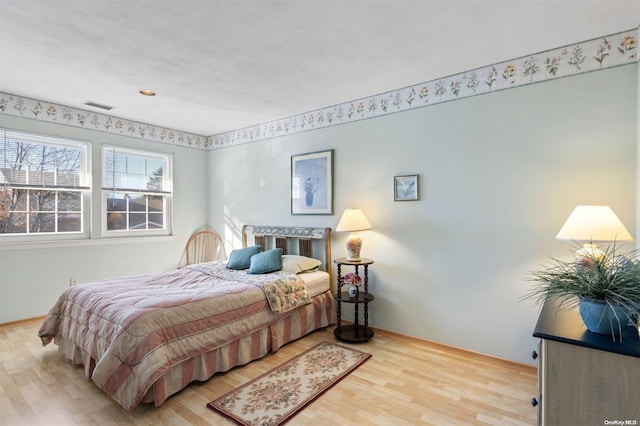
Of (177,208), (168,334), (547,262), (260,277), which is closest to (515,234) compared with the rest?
(547,262)

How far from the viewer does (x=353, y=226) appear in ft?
10.6

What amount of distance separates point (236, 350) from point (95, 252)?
8.68ft

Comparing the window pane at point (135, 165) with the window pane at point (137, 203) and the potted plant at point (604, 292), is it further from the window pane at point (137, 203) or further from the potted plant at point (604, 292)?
the potted plant at point (604, 292)

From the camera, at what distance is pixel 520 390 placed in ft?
7.54

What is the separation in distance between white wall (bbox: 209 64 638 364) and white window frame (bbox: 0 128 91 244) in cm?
295

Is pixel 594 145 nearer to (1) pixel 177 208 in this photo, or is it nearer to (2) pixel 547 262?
(2) pixel 547 262

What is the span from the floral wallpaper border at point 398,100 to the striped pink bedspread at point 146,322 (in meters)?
2.04

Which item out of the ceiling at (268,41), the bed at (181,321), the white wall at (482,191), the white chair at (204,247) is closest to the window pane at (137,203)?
the white chair at (204,247)

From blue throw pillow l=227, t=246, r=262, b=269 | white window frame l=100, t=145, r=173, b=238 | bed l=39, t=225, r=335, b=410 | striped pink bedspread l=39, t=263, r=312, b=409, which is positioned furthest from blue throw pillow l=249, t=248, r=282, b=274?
white window frame l=100, t=145, r=173, b=238

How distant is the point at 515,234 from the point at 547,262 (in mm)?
304

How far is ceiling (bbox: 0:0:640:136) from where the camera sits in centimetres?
197

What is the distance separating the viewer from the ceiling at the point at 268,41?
1974 millimetres

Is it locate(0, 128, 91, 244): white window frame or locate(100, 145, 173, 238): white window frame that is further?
locate(100, 145, 173, 238): white window frame

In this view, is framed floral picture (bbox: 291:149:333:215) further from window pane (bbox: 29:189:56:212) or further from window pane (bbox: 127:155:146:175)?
window pane (bbox: 29:189:56:212)
